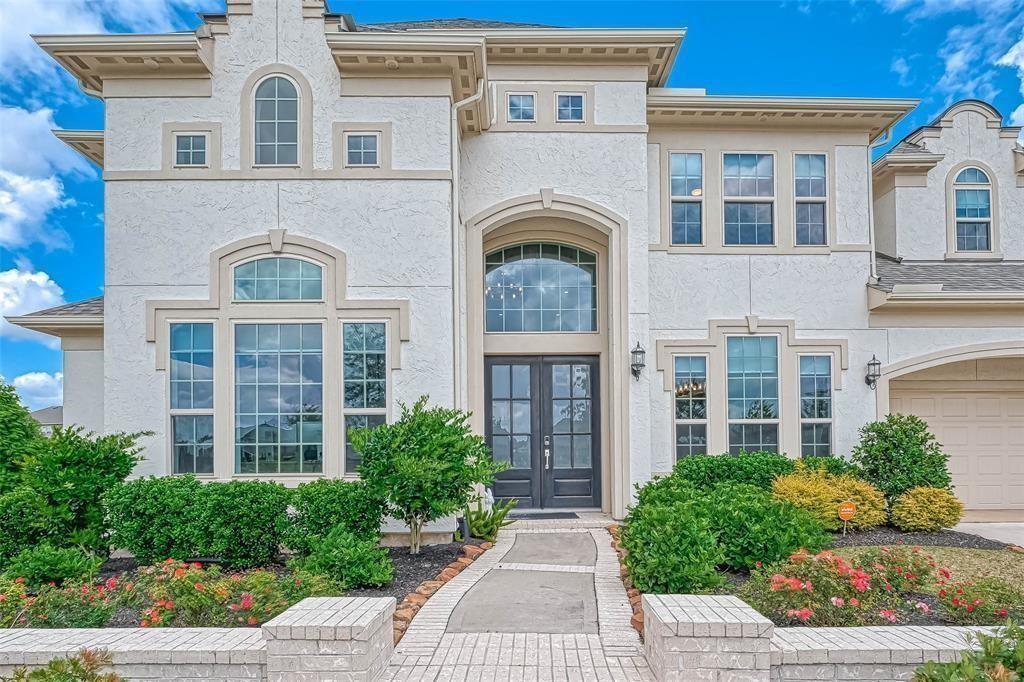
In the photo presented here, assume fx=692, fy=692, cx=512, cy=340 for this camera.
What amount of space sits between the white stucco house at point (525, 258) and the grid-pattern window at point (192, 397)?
0.03 metres

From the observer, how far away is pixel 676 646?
159 inches

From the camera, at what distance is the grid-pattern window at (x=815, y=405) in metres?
10.6

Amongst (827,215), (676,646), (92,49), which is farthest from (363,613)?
(827,215)

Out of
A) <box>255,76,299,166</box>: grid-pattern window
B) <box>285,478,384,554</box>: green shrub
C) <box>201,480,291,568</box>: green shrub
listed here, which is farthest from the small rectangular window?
<box>255,76,299,166</box>: grid-pattern window

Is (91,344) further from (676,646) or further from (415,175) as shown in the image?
(676,646)

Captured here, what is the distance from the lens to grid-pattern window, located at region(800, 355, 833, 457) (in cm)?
1057

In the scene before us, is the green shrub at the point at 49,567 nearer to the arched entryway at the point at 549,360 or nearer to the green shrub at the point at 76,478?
the green shrub at the point at 76,478

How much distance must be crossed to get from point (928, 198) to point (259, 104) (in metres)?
11.0

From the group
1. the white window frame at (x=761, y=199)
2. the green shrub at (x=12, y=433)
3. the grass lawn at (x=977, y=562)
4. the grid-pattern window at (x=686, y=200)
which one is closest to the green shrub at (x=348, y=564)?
the green shrub at (x=12, y=433)

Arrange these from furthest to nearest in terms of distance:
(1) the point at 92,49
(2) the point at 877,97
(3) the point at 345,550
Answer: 1. (2) the point at 877,97
2. (1) the point at 92,49
3. (3) the point at 345,550

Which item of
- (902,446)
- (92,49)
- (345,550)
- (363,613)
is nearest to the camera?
(363,613)

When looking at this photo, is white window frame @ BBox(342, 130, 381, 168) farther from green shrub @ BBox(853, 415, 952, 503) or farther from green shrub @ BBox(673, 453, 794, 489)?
green shrub @ BBox(853, 415, 952, 503)

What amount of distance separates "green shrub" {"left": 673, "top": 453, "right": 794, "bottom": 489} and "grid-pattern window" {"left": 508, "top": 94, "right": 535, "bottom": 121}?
5468mm

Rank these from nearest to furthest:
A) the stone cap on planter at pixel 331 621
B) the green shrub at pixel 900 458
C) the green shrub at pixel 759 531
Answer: the stone cap on planter at pixel 331 621 < the green shrub at pixel 759 531 < the green shrub at pixel 900 458
